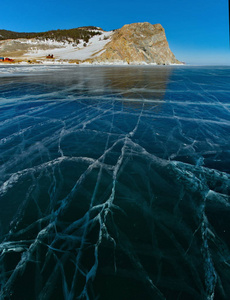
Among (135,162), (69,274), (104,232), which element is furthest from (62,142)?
(69,274)

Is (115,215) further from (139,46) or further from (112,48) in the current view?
(139,46)

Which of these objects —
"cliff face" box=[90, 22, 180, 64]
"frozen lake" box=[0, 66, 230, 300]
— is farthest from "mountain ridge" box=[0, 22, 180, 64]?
"frozen lake" box=[0, 66, 230, 300]

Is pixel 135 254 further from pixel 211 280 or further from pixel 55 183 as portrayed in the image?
pixel 55 183

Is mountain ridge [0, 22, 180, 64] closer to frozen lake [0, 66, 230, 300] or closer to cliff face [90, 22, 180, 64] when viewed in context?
cliff face [90, 22, 180, 64]

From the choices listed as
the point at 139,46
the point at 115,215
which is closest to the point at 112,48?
the point at 139,46

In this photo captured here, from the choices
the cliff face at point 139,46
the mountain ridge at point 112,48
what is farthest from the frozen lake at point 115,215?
the cliff face at point 139,46

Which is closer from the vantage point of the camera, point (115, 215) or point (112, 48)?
point (115, 215)
